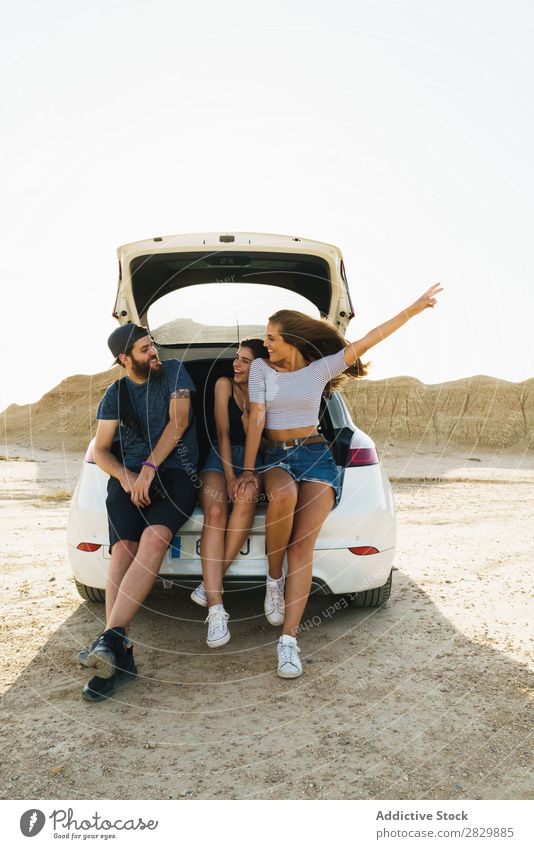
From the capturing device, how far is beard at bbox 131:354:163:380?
12.8ft

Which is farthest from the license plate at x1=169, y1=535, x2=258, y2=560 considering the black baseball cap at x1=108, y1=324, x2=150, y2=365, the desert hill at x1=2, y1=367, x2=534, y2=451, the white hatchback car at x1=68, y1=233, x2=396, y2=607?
the desert hill at x1=2, y1=367, x2=534, y2=451

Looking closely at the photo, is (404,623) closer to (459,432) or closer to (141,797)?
(141,797)

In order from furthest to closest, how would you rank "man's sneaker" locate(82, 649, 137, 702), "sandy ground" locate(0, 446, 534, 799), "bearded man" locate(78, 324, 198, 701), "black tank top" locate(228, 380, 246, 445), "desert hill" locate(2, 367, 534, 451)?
"desert hill" locate(2, 367, 534, 451)
"black tank top" locate(228, 380, 246, 445)
"bearded man" locate(78, 324, 198, 701)
"man's sneaker" locate(82, 649, 137, 702)
"sandy ground" locate(0, 446, 534, 799)

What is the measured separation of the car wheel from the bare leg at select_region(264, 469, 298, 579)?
79 cm

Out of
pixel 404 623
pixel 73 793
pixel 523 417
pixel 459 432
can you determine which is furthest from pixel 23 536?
pixel 523 417

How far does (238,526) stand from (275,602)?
0.48 meters

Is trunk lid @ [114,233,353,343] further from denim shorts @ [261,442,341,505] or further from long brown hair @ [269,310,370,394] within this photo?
denim shorts @ [261,442,341,505]

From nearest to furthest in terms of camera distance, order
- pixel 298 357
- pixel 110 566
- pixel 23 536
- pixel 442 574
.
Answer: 1. pixel 110 566
2. pixel 298 357
3. pixel 442 574
4. pixel 23 536

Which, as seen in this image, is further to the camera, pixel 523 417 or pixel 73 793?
pixel 523 417

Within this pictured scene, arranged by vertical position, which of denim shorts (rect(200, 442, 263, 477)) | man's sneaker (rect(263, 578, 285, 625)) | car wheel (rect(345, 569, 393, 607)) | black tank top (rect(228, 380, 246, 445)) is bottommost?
car wheel (rect(345, 569, 393, 607))

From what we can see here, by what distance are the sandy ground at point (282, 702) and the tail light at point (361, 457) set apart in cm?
102

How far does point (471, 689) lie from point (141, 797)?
1.68 m

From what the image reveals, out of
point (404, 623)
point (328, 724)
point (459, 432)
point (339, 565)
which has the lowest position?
point (459, 432)

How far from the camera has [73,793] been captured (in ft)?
7.82
